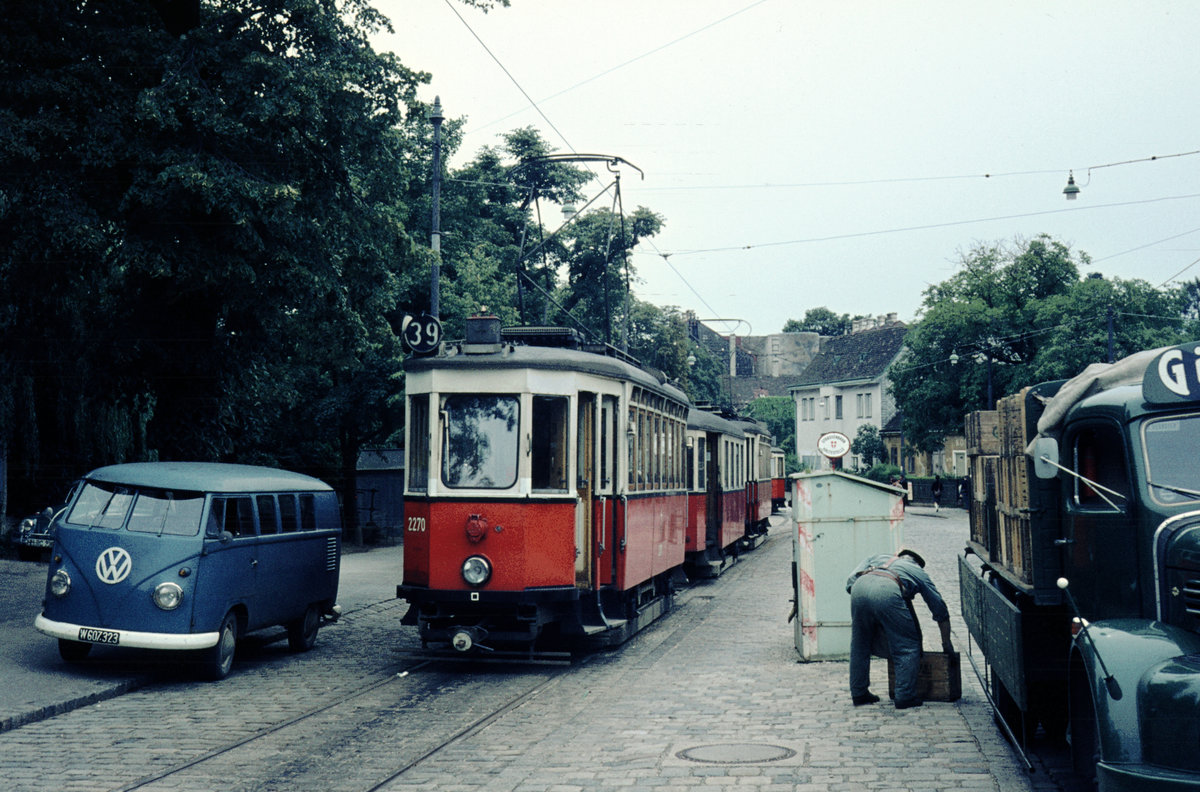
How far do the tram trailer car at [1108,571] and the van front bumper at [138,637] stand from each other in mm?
6793

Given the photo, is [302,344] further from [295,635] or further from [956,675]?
[956,675]

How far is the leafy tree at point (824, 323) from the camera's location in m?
114

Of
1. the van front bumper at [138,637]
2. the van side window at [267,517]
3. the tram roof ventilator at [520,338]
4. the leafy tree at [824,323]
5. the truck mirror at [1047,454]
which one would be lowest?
the van front bumper at [138,637]

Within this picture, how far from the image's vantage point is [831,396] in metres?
85.4

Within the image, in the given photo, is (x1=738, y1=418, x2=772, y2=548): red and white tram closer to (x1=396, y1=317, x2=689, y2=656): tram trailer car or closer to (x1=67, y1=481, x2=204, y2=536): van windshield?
(x1=396, y1=317, x2=689, y2=656): tram trailer car

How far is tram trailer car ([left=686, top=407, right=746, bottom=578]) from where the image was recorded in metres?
21.9

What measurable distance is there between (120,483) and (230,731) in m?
3.60

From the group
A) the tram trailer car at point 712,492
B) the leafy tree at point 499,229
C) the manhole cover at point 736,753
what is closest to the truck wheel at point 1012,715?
the manhole cover at point 736,753

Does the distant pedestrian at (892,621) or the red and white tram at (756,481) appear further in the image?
the red and white tram at (756,481)

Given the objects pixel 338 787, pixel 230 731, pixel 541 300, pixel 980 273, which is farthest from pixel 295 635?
pixel 980 273

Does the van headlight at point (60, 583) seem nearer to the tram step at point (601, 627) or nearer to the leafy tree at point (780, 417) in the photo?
the tram step at point (601, 627)

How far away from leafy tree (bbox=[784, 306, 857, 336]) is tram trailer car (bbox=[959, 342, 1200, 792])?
106 m

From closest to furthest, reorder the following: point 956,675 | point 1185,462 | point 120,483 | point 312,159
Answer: point 1185,462 < point 956,675 < point 120,483 < point 312,159

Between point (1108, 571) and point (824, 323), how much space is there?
364 feet
